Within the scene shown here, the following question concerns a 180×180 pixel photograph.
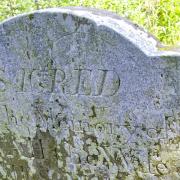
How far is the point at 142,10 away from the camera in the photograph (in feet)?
20.2

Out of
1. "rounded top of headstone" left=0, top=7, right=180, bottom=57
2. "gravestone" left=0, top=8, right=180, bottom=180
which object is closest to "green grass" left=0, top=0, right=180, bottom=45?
"gravestone" left=0, top=8, right=180, bottom=180

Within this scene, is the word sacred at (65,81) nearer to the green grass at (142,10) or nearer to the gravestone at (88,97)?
the gravestone at (88,97)

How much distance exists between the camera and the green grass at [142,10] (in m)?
5.68

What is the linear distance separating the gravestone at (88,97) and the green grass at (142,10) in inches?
99.7

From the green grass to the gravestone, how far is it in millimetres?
2533

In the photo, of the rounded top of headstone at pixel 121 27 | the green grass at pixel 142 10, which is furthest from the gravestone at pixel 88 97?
the green grass at pixel 142 10

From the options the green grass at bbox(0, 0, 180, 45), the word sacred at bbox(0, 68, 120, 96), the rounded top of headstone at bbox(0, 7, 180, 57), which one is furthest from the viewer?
the green grass at bbox(0, 0, 180, 45)

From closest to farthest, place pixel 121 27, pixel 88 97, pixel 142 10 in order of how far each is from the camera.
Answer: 1. pixel 121 27
2. pixel 88 97
3. pixel 142 10

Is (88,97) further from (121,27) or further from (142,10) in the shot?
(142,10)

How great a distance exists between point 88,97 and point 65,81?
0.51 feet

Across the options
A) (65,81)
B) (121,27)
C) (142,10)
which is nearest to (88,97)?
(65,81)

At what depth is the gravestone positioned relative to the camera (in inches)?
114

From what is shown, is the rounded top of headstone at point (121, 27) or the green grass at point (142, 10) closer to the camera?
the rounded top of headstone at point (121, 27)

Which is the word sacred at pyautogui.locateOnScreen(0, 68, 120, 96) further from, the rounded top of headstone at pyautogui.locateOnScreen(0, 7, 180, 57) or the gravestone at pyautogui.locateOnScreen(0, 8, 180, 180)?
the rounded top of headstone at pyautogui.locateOnScreen(0, 7, 180, 57)
